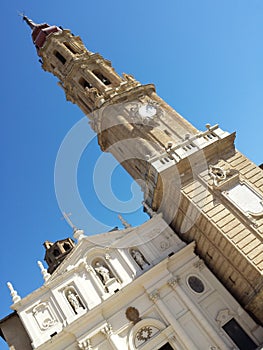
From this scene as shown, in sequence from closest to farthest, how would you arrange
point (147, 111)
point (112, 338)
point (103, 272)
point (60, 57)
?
1. point (112, 338)
2. point (103, 272)
3. point (147, 111)
4. point (60, 57)

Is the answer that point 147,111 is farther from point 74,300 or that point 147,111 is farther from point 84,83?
point 74,300

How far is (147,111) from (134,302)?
12.6 meters

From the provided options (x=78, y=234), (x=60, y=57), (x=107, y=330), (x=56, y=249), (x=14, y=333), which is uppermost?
(x=60, y=57)

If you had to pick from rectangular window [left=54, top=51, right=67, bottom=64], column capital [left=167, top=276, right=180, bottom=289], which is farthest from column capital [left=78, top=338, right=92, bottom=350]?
rectangular window [left=54, top=51, right=67, bottom=64]

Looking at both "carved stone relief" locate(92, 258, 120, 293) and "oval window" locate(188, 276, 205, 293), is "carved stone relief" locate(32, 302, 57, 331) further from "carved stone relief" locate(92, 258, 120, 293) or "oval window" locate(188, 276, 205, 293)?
"oval window" locate(188, 276, 205, 293)

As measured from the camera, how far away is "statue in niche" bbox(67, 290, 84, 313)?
2202cm

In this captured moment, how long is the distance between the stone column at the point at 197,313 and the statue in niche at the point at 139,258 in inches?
75.6

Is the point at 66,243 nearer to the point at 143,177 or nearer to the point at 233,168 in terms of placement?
the point at 143,177

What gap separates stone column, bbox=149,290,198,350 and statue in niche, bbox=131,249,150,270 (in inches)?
76.8

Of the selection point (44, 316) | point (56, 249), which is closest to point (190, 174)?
point (44, 316)

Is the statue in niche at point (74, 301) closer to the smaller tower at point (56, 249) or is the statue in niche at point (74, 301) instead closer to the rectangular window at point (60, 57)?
the smaller tower at point (56, 249)

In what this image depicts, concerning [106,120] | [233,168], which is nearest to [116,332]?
[233,168]

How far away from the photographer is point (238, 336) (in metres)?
20.7

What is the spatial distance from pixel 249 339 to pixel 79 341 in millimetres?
8494
